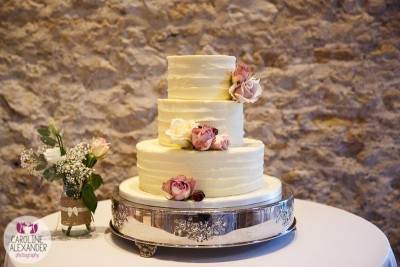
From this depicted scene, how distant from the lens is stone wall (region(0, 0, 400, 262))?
2586 millimetres

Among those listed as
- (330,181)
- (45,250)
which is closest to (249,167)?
(45,250)

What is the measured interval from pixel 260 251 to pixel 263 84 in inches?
53.6

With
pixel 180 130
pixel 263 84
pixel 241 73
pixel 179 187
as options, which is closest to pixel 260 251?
pixel 179 187

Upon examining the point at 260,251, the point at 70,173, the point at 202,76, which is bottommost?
the point at 260,251

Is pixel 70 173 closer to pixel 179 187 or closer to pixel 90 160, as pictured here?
pixel 90 160

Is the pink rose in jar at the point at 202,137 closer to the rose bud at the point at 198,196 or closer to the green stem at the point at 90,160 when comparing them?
the rose bud at the point at 198,196

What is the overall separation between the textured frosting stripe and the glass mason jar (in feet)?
1.20

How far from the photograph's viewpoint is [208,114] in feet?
5.22

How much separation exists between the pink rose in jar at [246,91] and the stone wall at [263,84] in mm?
1078

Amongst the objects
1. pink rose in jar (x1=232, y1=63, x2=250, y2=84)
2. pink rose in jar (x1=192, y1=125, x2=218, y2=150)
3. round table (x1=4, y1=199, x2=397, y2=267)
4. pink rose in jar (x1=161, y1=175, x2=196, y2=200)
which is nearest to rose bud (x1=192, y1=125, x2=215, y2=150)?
pink rose in jar (x1=192, y1=125, x2=218, y2=150)

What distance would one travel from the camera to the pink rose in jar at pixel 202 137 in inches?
58.3

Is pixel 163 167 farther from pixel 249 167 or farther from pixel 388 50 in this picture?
pixel 388 50

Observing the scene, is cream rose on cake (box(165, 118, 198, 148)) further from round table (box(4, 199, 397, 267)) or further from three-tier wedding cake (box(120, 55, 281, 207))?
round table (box(4, 199, 397, 267))

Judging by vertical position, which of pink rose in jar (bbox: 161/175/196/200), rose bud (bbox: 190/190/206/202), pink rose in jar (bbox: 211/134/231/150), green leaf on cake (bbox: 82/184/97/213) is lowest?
green leaf on cake (bbox: 82/184/97/213)
